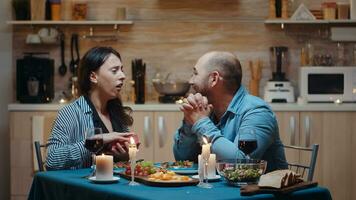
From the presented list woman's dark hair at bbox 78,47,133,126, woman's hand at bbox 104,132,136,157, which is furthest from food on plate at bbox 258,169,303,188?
woman's dark hair at bbox 78,47,133,126

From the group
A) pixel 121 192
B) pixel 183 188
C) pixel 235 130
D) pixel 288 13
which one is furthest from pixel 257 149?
pixel 288 13

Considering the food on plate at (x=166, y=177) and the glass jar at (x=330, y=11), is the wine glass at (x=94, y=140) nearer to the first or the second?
the food on plate at (x=166, y=177)

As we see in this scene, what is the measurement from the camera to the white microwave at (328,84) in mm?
5914

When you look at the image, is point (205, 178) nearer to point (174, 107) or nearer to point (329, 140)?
point (174, 107)

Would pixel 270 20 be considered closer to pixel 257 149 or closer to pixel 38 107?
pixel 38 107

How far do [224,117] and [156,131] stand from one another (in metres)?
2.24

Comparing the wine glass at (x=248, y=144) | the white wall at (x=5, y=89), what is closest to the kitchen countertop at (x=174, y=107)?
the white wall at (x=5, y=89)

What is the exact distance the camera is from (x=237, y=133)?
3484mm

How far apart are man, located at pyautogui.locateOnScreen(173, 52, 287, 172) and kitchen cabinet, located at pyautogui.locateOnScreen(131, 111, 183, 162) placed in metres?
2.04

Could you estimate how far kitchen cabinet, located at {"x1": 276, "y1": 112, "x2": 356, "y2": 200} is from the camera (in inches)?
226

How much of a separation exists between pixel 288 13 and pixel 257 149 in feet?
10.2

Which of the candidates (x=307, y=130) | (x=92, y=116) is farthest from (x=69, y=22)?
(x=92, y=116)

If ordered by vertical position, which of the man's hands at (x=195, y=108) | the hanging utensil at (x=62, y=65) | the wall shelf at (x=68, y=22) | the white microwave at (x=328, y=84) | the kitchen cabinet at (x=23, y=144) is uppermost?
the wall shelf at (x=68, y=22)

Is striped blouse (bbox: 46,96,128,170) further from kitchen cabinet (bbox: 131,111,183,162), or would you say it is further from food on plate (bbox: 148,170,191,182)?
kitchen cabinet (bbox: 131,111,183,162)
